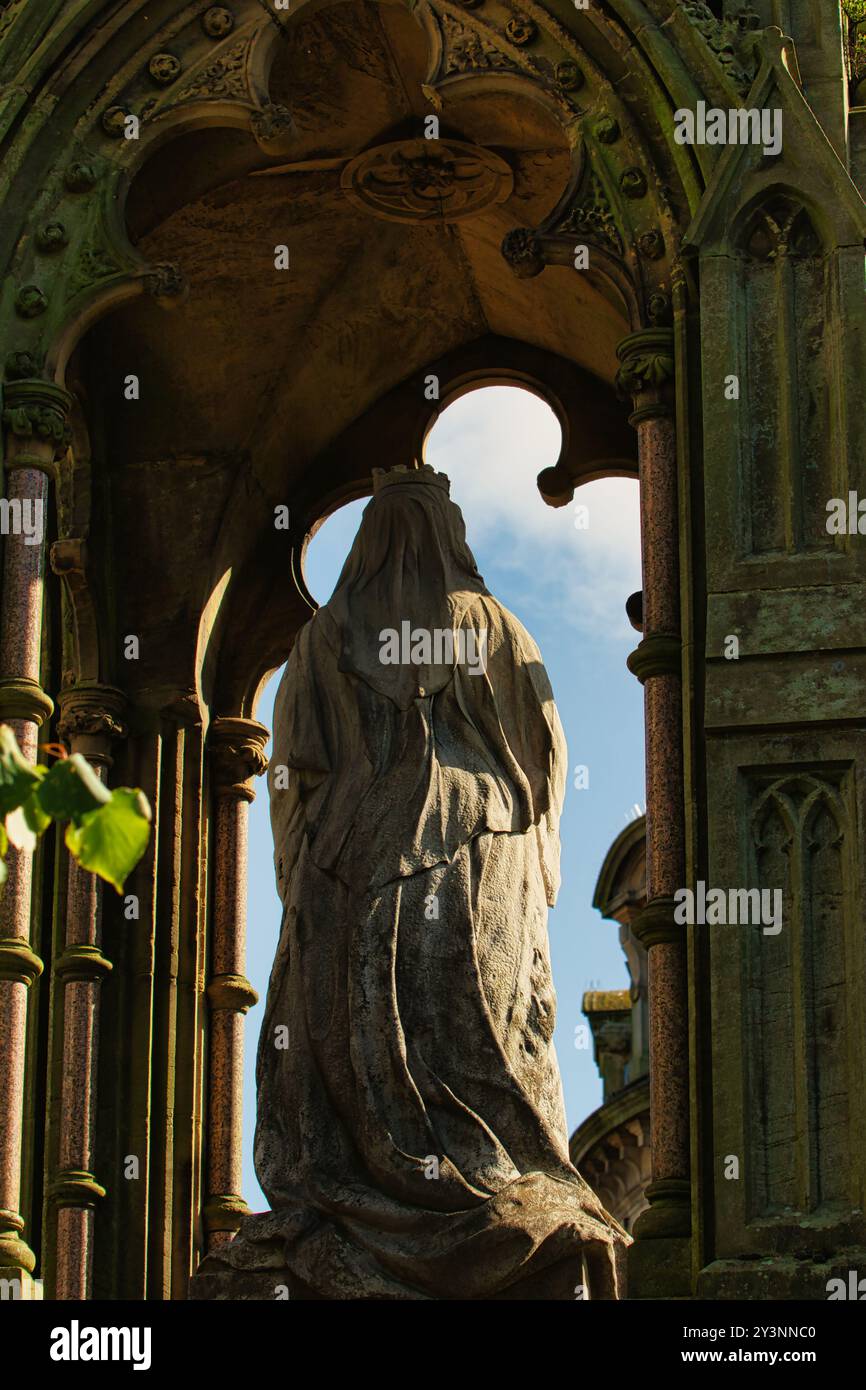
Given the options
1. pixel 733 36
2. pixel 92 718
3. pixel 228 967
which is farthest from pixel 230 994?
pixel 733 36

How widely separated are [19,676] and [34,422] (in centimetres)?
111

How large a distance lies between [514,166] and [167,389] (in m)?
1.97

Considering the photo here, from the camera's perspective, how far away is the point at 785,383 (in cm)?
1645

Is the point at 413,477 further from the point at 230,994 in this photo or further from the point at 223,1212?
the point at 223,1212

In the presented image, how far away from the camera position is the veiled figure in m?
15.4

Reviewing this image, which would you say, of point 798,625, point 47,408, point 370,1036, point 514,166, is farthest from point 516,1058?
point 514,166

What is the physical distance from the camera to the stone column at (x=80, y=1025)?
18078 millimetres

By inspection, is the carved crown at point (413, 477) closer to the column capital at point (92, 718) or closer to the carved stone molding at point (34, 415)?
the carved stone molding at point (34, 415)

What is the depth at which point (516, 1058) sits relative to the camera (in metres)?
16.0

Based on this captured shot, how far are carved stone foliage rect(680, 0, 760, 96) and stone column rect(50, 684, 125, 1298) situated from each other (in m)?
4.25

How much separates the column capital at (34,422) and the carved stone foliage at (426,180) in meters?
2.48

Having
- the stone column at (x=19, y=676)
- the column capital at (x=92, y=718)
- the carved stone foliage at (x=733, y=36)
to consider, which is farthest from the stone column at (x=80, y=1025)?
the carved stone foliage at (x=733, y=36)
